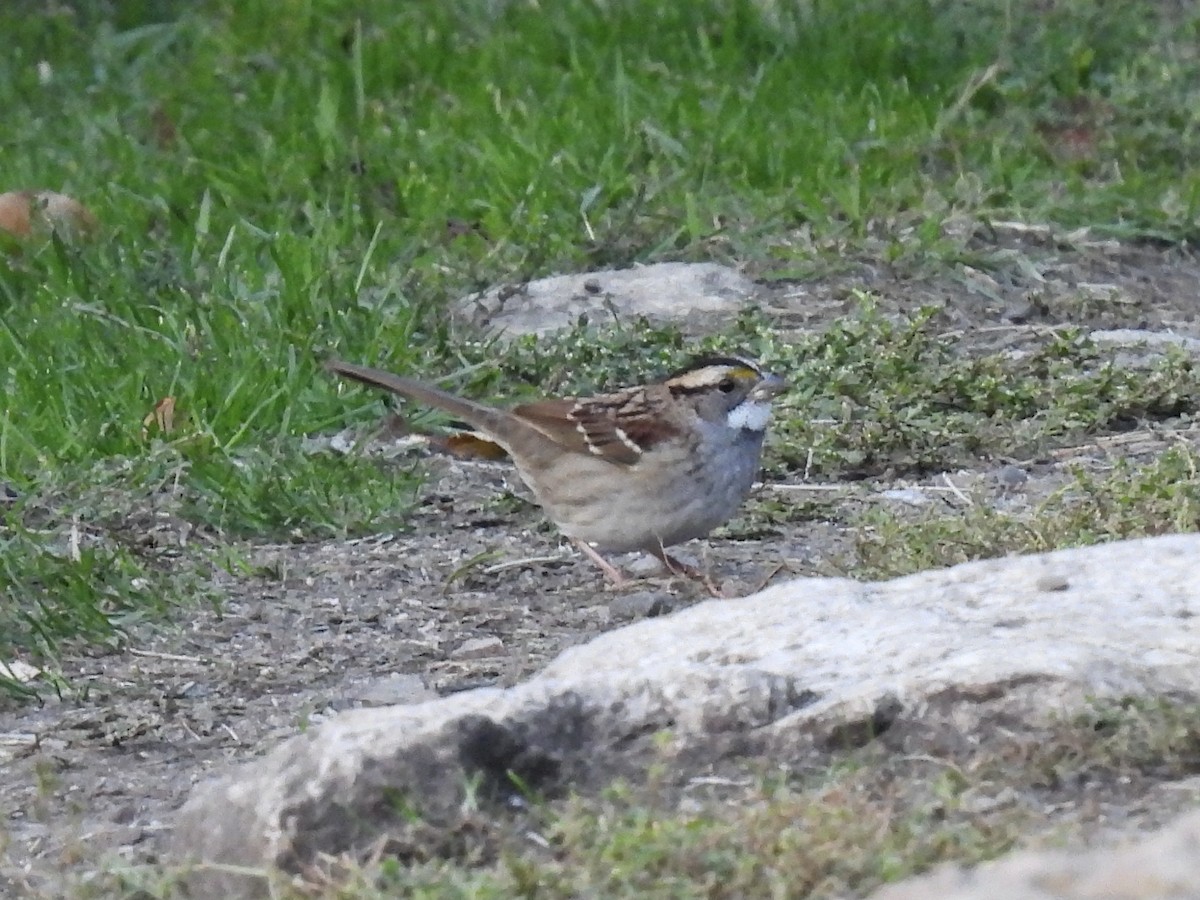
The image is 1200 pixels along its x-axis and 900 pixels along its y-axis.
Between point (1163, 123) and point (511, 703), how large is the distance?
20.3 feet

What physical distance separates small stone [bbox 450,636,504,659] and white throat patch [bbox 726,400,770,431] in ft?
3.03

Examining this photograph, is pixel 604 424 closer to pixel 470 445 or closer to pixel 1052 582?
pixel 470 445

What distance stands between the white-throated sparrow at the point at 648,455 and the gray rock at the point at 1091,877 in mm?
2869

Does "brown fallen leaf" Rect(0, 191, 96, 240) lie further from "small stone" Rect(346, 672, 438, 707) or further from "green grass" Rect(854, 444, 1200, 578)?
"green grass" Rect(854, 444, 1200, 578)

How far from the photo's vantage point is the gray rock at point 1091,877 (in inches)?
96.7

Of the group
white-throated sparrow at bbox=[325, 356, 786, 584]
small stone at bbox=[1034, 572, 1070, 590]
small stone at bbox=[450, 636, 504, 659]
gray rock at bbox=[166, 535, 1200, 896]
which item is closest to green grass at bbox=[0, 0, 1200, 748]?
white-throated sparrow at bbox=[325, 356, 786, 584]

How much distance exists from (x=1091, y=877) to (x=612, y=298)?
4.99 meters

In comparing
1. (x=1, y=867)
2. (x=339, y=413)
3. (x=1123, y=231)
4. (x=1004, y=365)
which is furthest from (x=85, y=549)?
(x=1123, y=231)

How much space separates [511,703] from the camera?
11.9 ft

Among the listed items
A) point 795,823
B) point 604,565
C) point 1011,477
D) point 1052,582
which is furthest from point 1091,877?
point 1011,477

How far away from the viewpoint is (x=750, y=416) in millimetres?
5762

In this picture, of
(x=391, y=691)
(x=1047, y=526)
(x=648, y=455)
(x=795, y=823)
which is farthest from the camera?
(x=648, y=455)

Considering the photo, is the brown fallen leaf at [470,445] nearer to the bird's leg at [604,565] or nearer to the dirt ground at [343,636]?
the dirt ground at [343,636]

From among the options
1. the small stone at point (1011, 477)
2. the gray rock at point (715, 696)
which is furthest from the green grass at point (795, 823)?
the small stone at point (1011, 477)
